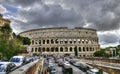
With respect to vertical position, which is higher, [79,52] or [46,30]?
[46,30]

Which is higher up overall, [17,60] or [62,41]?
[62,41]

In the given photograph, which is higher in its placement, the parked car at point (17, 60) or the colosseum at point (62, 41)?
the colosseum at point (62, 41)

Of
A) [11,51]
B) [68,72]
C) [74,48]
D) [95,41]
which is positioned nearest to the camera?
[68,72]

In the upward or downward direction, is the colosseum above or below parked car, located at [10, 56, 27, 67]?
above

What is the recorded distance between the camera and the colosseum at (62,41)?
162 metres

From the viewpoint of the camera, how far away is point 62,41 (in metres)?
163

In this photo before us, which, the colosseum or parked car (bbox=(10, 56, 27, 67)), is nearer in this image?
parked car (bbox=(10, 56, 27, 67))

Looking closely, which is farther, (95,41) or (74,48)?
(95,41)

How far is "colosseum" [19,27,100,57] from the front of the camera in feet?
531

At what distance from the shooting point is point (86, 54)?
165 metres

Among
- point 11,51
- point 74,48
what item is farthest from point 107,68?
point 74,48

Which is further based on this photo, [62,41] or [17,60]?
[62,41]

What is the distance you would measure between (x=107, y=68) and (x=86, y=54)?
12063cm

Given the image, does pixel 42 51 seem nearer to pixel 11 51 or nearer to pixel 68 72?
pixel 11 51
